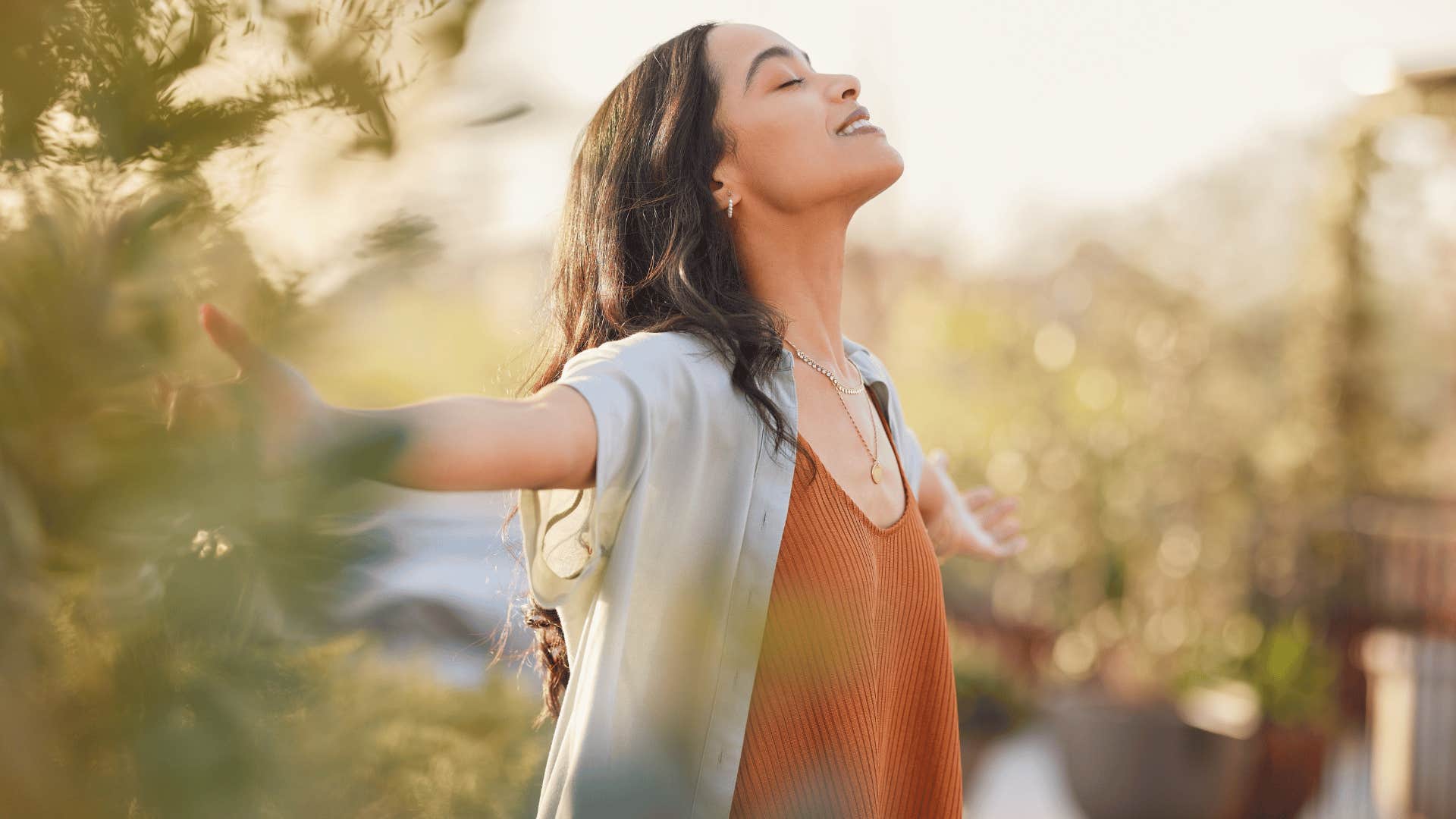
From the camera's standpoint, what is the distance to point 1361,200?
6891mm

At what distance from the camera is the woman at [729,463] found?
36.9 inches

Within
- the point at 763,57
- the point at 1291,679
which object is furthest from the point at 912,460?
the point at 1291,679

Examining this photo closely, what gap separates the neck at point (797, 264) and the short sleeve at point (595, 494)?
14.9 inches

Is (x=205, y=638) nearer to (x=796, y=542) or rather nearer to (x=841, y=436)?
(x=796, y=542)

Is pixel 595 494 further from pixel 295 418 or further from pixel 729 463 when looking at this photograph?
pixel 295 418

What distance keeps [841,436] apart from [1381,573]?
6.69 m

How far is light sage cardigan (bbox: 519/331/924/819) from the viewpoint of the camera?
1.00 meters

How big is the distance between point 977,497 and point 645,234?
908mm

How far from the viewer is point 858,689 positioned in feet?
4.08

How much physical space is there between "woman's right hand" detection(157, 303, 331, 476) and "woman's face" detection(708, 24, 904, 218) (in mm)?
1043

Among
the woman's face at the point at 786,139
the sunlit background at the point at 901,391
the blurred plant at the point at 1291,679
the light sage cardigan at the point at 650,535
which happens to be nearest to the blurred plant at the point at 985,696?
the sunlit background at the point at 901,391

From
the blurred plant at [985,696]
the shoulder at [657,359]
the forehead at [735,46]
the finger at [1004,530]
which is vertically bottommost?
the blurred plant at [985,696]

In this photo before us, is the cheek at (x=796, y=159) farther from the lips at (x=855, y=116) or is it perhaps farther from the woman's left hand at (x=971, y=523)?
the woman's left hand at (x=971, y=523)

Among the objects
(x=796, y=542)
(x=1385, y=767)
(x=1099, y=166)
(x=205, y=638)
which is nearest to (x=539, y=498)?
(x=796, y=542)
